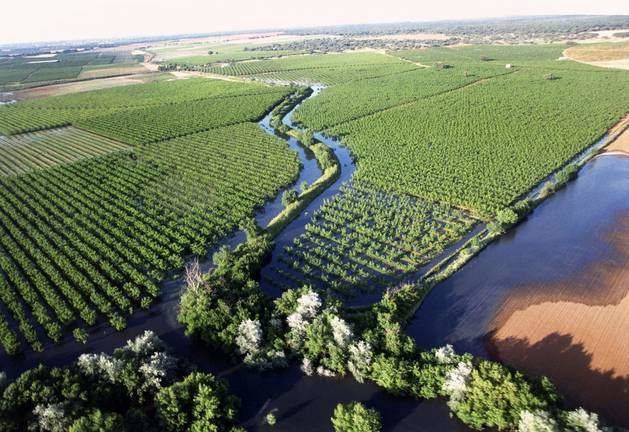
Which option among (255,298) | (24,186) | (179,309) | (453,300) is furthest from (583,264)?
(24,186)

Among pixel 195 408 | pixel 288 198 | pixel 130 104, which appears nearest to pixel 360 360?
pixel 195 408

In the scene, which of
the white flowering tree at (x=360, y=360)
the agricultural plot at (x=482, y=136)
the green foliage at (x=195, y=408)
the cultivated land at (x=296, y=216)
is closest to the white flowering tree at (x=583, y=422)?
the cultivated land at (x=296, y=216)

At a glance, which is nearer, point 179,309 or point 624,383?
point 624,383

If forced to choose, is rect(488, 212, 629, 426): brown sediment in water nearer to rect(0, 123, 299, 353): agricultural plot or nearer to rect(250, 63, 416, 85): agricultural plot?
rect(0, 123, 299, 353): agricultural plot

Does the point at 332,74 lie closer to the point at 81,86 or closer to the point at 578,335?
the point at 81,86

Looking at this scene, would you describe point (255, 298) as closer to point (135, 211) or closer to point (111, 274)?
point (111, 274)

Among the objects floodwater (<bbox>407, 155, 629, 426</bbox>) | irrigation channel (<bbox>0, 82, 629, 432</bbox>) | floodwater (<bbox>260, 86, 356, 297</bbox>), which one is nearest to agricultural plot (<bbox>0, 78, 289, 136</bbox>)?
floodwater (<bbox>260, 86, 356, 297</bbox>)

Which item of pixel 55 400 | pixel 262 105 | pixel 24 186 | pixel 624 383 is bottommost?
pixel 624 383
